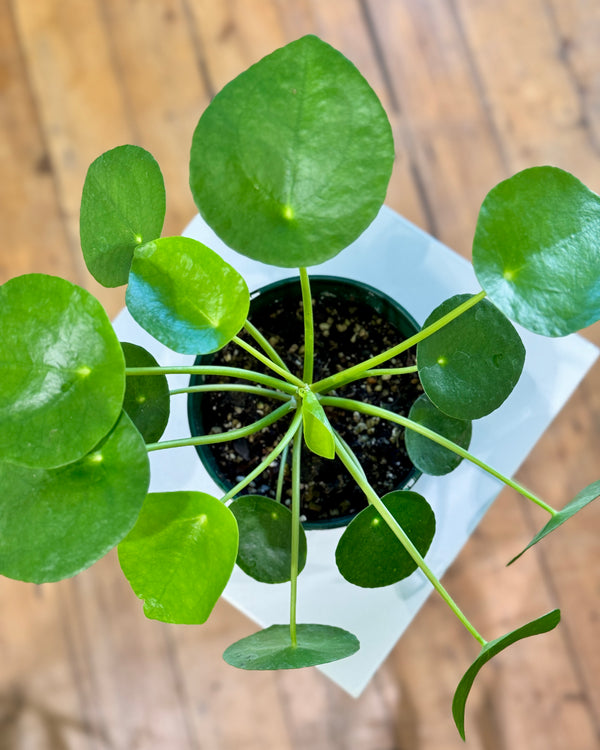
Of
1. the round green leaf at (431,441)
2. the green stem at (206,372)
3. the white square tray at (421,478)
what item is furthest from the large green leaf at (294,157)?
the white square tray at (421,478)

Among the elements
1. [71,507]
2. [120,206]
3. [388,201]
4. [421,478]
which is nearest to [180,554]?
[71,507]

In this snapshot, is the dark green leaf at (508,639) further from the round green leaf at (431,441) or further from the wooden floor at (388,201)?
the wooden floor at (388,201)

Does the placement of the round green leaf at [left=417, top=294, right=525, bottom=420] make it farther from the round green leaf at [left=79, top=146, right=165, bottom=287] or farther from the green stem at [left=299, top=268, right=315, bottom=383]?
the round green leaf at [left=79, top=146, right=165, bottom=287]

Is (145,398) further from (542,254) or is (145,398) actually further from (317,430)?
(542,254)

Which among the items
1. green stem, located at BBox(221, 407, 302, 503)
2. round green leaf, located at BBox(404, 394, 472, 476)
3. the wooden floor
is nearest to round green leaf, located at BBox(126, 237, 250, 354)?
green stem, located at BBox(221, 407, 302, 503)

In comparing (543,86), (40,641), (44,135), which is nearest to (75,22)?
(44,135)
